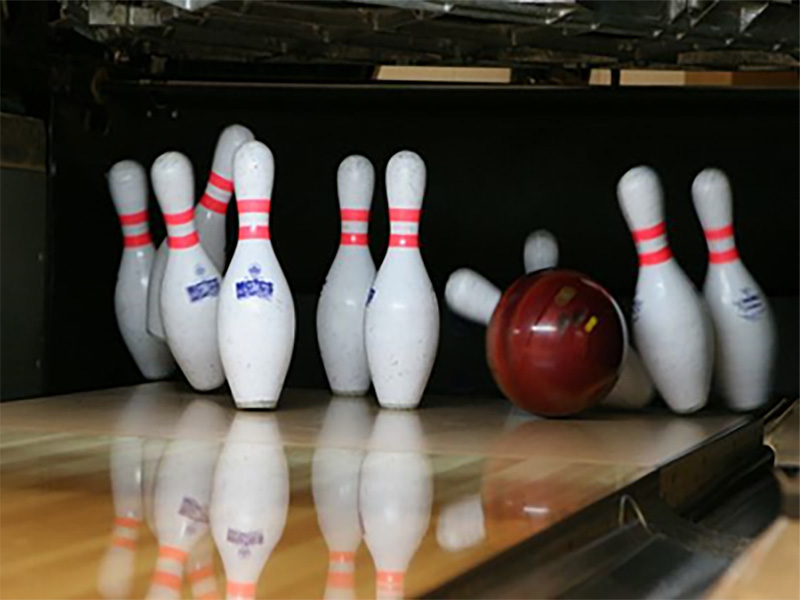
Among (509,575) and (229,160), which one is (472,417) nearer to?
(229,160)

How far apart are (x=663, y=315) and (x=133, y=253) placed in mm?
845

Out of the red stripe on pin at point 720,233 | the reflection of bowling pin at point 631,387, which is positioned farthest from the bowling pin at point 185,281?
→ the red stripe on pin at point 720,233

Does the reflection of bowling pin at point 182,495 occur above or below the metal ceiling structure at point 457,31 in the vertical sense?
below

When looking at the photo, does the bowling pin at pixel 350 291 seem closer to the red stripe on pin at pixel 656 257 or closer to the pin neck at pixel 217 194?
the pin neck at pixel 217 194

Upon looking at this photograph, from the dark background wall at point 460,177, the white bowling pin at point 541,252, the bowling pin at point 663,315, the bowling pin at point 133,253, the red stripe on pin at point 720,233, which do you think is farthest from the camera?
the dark background wall at point 460,177

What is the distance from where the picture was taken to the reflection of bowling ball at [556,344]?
1911 millimetres

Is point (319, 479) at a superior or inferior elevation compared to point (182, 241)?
inferior

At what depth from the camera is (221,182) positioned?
2359 millimetres

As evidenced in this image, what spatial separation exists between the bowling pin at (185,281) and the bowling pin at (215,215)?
0.29 ft

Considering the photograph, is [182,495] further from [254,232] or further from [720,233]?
[720,233]

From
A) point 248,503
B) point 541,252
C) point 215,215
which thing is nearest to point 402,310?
→ point 541,252

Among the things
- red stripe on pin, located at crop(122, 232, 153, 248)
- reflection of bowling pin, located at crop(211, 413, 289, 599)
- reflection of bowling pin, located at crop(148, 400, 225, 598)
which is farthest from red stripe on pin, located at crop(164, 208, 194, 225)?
reflection of bowling pin, located at crop(211, 413, 289, 599)

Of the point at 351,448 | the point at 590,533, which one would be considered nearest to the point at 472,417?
the point at 351,448

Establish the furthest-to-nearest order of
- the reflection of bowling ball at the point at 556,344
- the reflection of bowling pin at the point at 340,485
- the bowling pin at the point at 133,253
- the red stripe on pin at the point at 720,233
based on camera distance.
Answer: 1. the bowling pin at the point at 133,253
2. the red stripe on pin at the point at 720,233
3. the reflection of bowling ball at the point at 556,344
4. the reflection of bowling pin at the point at 340,485
